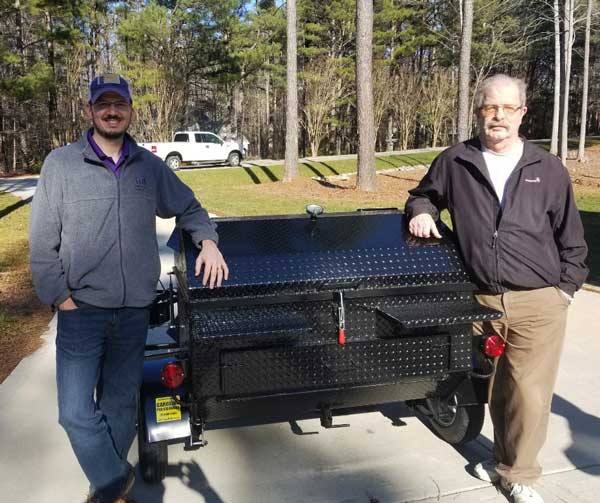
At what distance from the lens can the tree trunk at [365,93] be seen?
1468 cm

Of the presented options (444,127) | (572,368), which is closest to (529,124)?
(444,127)

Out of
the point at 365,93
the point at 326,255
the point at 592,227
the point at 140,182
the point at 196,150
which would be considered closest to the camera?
the point at 140,182

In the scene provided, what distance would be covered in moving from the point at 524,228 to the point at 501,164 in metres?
0.32

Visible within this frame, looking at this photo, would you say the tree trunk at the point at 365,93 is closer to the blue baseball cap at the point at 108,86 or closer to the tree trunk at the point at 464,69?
the tree trunk at the point at 464,69

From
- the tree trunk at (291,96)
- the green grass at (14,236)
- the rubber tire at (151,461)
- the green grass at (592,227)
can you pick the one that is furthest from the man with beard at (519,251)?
the tree trunk at (291,96)

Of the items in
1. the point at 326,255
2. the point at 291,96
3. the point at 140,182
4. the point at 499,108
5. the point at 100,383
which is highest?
the point at 291,96

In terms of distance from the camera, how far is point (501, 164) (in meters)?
2.86

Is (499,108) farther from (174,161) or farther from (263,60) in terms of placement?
(263,60)

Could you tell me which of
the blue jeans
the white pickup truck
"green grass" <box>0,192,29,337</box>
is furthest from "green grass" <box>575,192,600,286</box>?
the white pickup truck

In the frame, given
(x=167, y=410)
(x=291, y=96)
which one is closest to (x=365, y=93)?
(x=291, y=96)

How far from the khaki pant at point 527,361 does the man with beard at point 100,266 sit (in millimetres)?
1316

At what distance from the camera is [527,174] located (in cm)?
276

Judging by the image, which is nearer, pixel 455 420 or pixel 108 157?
pixel 108 157

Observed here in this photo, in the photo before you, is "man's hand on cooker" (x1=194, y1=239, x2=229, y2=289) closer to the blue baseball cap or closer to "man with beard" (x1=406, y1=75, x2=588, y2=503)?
the blue baseball cap
